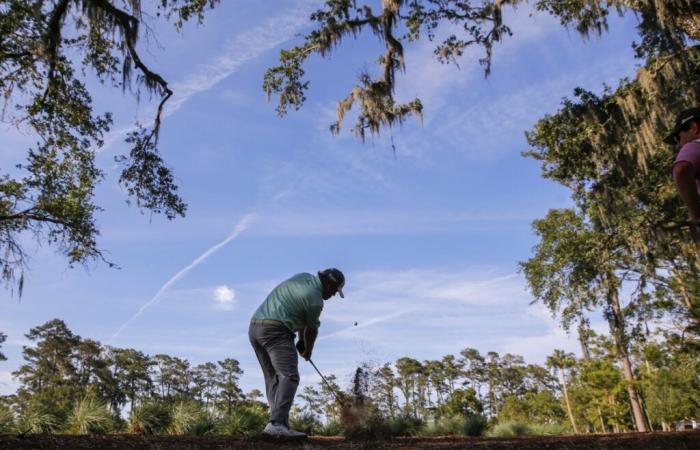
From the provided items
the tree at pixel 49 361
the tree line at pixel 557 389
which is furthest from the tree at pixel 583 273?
the tree at pixel 49 361

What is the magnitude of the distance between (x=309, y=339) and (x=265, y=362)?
0.47 meters

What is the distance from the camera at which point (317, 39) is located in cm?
1038

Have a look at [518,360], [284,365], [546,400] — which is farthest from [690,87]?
[518,360]

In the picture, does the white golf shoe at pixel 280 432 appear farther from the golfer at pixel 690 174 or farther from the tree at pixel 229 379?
the tree at pixel 229 379

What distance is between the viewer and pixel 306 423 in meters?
7.95

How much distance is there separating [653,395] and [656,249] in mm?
33991

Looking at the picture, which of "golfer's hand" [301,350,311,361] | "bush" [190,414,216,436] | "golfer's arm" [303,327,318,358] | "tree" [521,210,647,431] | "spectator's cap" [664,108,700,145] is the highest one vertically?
"tree" [521,210,647,431]

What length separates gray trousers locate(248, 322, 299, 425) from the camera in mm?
4055

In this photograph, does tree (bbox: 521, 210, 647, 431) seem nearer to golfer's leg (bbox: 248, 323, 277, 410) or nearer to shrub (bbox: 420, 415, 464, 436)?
shrub (bbox: 420, 415, 464, 436)

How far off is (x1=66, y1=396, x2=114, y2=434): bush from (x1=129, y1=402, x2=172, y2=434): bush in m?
0.36

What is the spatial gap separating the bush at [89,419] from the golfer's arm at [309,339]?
445 centimetres

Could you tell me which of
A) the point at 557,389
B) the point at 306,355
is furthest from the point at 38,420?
the point at 557,389

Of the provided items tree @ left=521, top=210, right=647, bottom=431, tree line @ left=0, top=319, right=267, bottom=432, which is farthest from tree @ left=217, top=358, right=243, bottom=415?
tree @ left=521, top=210, right=647, bottom=431

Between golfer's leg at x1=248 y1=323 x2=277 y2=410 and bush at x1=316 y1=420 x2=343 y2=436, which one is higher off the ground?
golfer's leg at x1=248 y1=323 x2=277 y2=410
